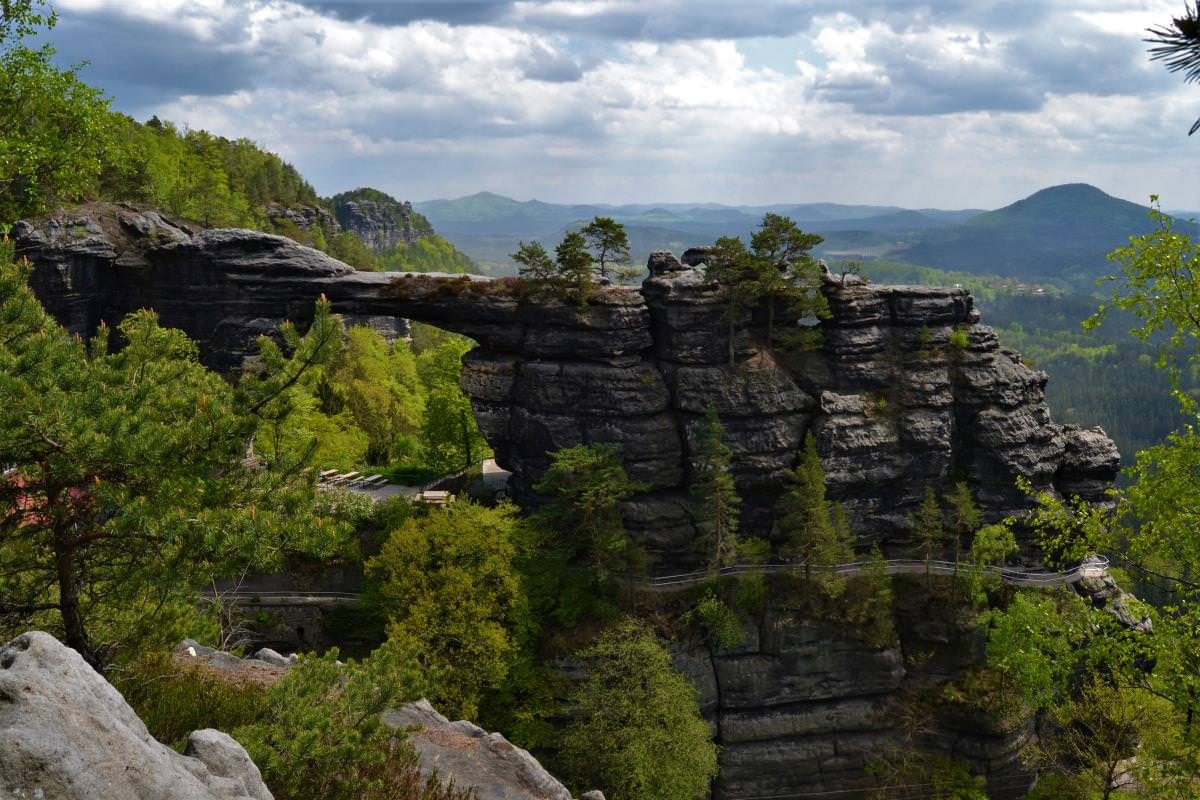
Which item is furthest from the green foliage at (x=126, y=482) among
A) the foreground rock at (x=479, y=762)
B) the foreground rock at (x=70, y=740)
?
the foreground rock at (x=479, y=762)

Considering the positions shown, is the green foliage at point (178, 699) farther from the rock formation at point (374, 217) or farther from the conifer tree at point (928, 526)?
the rock formation at point (374, 217)

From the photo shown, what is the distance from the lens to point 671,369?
41688mm

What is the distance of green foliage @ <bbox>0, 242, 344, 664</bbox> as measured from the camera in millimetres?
11086

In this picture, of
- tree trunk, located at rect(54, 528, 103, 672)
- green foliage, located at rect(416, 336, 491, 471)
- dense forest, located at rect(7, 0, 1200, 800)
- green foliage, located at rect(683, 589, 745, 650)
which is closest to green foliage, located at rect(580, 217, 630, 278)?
dense forest, located at rect(7, 0, 1200, 800)

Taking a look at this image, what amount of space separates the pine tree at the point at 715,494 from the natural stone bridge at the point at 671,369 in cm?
88

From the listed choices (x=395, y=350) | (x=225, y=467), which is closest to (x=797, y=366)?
(x=225, y=467)

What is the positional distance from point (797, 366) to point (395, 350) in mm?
58802

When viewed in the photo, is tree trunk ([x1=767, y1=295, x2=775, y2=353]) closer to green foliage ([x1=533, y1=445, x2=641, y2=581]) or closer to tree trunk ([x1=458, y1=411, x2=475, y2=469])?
green foliage ([x1=533, y1=445, x2=641, y2=581])

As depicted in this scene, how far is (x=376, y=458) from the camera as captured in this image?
185ft

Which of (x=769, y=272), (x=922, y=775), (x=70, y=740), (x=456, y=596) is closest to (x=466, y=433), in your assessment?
(x=456, y=596)

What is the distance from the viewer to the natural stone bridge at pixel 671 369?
4097cm

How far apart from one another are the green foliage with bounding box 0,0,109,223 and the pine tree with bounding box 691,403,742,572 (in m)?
28.3

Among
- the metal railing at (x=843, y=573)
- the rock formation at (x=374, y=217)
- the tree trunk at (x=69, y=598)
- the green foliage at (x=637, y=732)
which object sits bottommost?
the green foliage at (x=637, y=732)

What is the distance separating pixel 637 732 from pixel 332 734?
2104 cm
